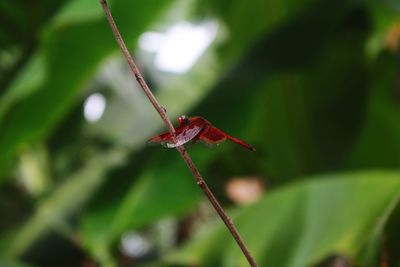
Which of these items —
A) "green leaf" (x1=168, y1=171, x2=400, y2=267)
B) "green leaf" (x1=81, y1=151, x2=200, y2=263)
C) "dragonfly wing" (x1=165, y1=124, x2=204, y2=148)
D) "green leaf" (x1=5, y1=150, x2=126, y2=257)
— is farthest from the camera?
"green leaf" (x1=5, y1=150, x2=126, y2=257)

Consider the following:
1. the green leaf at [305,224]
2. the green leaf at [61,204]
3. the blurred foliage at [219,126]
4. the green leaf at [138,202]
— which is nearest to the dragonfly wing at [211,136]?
the blurred foliage at [219,126]

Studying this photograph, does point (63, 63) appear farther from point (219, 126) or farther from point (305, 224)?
point (305, 224)

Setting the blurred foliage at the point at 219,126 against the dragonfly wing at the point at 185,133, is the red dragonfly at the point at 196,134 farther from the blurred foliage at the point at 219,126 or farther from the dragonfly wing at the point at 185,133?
the blurred foliage at the point at 219,126

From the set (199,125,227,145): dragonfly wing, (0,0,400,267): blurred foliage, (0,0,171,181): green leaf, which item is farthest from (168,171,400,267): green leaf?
(199,125,227,145): dragonfly wing

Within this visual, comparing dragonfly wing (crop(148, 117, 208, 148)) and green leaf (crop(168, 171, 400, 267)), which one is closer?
dragonfly wing (crop(148, 117, 208, 148))

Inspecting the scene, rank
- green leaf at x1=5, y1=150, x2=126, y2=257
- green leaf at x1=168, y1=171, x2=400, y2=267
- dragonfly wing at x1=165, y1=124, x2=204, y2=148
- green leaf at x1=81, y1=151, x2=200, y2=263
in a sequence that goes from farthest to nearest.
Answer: green leaf at x1=5, y1=150, x2=126, y2=257
green leaf at x1=81, y1=151, x2=200, y2=263
green leaf at x1=168, y1=171, x2=400, y2=267
dragonfly wing at x1=165, y1=124, x2=204, y2=148

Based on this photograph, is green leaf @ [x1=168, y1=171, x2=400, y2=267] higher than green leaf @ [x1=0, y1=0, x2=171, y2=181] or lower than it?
lower

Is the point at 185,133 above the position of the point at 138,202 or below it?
above

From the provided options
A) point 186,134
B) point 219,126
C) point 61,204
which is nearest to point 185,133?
point 186,134

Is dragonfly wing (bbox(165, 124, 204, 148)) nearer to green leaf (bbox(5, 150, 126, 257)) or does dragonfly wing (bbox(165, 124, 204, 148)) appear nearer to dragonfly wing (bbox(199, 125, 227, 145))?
dragonfly wing (bbox(199, 125, 227, 145))
